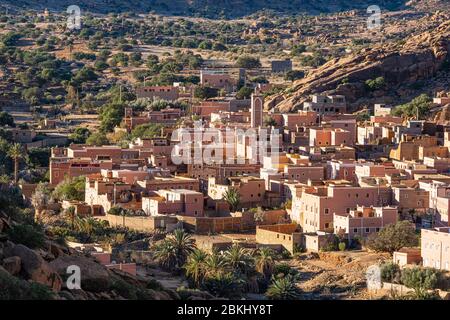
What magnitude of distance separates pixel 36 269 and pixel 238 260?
13576mm

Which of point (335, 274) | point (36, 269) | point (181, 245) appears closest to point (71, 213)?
point (181, 245)

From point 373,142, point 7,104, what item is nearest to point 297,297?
point 373,142

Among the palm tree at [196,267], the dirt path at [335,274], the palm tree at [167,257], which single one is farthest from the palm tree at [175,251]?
the dirt path at [335,274]

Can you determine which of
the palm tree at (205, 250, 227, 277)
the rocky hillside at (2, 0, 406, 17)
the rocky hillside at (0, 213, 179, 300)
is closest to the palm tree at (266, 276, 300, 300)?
the palm tree at (205, 250, 227, 277)

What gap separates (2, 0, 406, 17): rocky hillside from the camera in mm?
127269

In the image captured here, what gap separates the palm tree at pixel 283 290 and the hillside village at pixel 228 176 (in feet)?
0.14

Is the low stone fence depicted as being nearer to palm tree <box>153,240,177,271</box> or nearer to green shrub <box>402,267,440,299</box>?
palm tree <box>153,240,177,271</box>

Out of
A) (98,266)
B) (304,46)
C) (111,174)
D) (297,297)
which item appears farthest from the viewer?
(304,46)

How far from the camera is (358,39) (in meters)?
98.2

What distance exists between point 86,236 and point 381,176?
30.4ft

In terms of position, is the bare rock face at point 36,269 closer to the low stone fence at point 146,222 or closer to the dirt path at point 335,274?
the dirt path at point 335,274

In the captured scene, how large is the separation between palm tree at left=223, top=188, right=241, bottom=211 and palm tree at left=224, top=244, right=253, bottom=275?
22.7ft

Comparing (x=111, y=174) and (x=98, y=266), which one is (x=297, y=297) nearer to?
(x=98, y=266)

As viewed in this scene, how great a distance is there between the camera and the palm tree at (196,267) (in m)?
35.2
